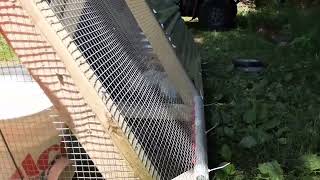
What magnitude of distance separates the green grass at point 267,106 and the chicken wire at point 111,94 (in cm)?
41

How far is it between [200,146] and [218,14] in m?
5.88

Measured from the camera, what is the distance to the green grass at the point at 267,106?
300cm

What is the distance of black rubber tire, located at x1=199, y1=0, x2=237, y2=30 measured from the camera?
8234 millimetres

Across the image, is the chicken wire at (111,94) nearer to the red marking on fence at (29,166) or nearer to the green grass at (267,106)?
the red marking on fence at (29,166)

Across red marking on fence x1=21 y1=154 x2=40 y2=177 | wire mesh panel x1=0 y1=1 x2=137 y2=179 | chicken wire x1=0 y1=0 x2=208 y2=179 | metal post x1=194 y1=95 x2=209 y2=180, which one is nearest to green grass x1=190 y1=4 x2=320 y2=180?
metal post x1=194 y1=95 x2=209 y2=180

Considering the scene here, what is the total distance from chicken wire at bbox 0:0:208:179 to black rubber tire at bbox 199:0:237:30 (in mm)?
5211

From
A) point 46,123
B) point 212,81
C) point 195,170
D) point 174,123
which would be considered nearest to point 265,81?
point 212,81

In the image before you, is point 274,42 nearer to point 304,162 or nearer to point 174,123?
point 304,162

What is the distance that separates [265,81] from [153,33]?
193 centimetres

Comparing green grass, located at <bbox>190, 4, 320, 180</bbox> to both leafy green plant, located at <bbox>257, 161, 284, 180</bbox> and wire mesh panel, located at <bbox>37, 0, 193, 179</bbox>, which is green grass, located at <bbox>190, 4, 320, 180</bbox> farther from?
wire mesh panel, located at <bbox>37, 0, 193, 179</bbox>

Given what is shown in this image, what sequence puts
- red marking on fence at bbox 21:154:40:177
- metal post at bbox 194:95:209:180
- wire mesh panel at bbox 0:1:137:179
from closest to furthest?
wire mesh panel at bbox 0:1:137:179, red marking on fence at bbox 21:154:40:177, metal post at bbox 194:95:209:180

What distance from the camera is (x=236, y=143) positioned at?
3.27 metres

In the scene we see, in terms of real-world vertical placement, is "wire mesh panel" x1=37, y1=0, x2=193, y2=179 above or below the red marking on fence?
above

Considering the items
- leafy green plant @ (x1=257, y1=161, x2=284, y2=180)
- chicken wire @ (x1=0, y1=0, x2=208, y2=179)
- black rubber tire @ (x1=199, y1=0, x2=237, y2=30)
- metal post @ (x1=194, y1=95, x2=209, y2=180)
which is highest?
black rubber tire @ (x1=199, y1=0, x2=237, y2=30)
